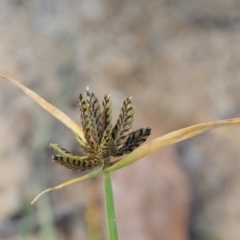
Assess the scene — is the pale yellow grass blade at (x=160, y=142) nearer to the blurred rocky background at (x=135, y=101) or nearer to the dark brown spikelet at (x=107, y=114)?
the dark brown spikelet at (x=107, y=114)

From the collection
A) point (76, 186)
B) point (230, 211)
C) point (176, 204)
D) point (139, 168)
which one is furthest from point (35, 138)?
point (230, 211)

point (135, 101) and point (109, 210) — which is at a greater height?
point (135, 101)

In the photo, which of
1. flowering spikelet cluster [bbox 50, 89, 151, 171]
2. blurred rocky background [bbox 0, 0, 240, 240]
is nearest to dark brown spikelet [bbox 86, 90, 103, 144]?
flowering spikelet cluster [bbox 50, 89, 151, 171]

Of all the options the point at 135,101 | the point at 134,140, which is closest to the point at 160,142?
the point at 134,140

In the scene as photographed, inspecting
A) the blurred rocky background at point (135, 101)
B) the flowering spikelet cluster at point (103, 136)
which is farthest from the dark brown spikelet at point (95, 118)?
the blurred rocky background at point (135, 101)

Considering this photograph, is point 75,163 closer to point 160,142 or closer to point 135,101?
point 160,142

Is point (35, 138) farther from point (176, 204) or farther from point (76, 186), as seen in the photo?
point (176, 204)
